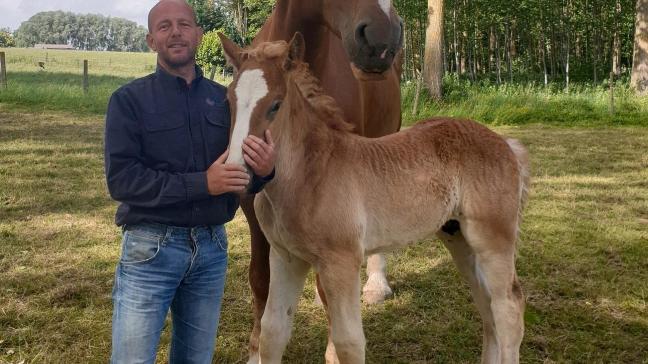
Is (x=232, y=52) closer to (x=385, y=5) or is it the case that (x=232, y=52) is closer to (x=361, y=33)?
(x=361, y=33)

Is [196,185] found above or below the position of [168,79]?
below

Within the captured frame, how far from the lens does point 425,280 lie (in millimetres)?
4301

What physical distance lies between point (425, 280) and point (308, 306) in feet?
3.18

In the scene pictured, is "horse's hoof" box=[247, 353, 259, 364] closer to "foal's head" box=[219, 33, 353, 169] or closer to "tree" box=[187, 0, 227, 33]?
"foal's head" box=[219, 33, 353, 169]

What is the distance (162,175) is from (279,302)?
2.85ft

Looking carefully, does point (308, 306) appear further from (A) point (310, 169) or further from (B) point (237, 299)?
(A) point (310, 169)

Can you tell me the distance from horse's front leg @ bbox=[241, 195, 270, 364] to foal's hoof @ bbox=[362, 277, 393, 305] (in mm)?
1061

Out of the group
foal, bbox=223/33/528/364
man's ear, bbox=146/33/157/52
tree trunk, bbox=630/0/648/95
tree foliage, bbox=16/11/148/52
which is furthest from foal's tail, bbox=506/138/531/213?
tree foliage, bbox=16/11/148/52

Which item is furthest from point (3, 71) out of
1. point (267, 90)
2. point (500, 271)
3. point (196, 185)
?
point (500, 271)

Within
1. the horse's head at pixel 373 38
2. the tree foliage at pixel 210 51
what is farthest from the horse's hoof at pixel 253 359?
the tree foliage at pixel 210 51

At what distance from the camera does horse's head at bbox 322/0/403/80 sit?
2.45 m

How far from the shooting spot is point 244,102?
1.88 meters

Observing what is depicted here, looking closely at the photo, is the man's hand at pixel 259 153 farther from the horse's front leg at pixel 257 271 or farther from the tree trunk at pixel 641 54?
the tree trunk at pixel 641 54

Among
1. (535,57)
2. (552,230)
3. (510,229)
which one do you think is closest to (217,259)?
(510,229)
